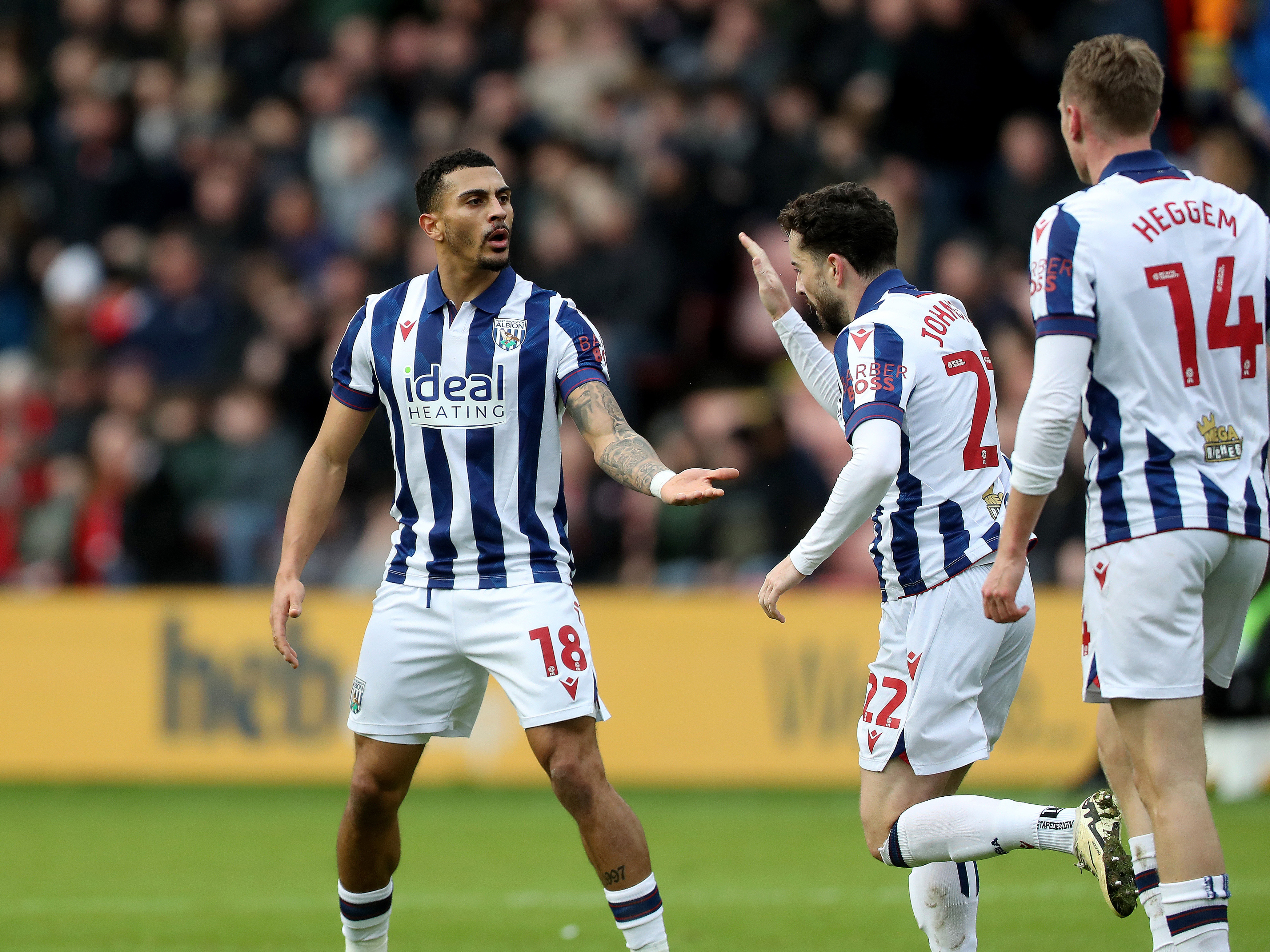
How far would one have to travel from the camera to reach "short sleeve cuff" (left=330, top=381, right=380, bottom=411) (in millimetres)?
5551

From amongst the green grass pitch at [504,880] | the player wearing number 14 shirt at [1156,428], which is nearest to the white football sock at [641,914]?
the green grass pitch at [504,880]

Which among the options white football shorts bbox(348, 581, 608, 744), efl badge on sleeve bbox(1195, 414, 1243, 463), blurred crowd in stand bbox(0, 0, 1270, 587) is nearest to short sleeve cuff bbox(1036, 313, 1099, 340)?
efl badge on sleeve bbox(1195, 414, 1243, 463)

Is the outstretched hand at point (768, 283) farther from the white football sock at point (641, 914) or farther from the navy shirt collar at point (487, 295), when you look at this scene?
the white football sock at point (641, 914)

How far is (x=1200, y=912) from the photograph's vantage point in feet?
13.7

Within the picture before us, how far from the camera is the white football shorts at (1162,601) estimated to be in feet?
13.9

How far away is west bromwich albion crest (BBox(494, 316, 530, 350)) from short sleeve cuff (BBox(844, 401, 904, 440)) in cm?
118

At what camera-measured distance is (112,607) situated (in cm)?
1138

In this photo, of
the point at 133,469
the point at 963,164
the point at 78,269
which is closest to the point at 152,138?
the point at 78,269

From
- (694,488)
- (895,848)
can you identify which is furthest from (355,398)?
(895,848)

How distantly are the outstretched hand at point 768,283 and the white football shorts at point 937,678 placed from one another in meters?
1.11

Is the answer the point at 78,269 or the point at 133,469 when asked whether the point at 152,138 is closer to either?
the point at 78,269

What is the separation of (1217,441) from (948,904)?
1644 mm

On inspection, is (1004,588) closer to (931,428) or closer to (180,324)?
(931,428)

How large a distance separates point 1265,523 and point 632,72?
10.8 m
